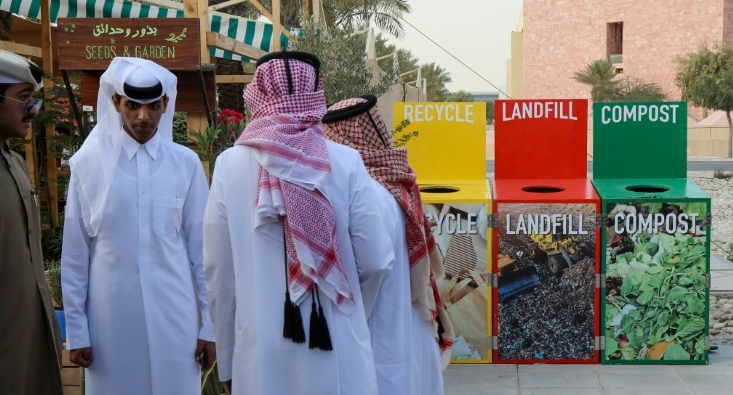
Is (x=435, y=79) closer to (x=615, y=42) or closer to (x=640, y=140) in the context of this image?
(x=615, y=42)

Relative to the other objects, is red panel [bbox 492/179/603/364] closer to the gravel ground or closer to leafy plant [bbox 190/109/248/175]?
the gravel ground

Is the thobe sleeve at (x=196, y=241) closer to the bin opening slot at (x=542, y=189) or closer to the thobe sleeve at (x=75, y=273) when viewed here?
the thobe sleeve at (x=75, y=273)

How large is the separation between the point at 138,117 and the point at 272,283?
0.94 metres

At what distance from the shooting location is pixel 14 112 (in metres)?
3.12

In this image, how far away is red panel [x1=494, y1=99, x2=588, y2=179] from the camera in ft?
20.3

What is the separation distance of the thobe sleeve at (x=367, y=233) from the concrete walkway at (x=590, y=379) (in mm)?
2766

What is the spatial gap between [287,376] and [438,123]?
3686 mm

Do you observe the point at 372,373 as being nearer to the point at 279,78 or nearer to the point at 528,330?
the point at 279,78

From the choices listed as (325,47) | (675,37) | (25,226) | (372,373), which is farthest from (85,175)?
(675,37)

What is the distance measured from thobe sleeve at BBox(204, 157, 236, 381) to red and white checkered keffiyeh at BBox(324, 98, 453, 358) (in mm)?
795

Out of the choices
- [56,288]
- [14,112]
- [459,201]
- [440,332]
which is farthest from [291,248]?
[459,201]

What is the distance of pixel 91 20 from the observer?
5.50 meters

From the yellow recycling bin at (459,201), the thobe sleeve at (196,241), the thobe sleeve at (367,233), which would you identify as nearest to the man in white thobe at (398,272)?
the thobe sleeve at (367,233)

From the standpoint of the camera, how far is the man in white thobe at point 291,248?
108 inches
